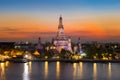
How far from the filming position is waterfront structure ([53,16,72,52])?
85.7m

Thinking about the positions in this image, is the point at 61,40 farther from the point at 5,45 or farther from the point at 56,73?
the point at 56,73

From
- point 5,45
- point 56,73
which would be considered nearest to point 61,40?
point 5,45

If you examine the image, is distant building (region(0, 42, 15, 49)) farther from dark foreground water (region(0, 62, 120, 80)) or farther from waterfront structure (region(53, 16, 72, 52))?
dark foreground water (region(0, 62, 120, 80))

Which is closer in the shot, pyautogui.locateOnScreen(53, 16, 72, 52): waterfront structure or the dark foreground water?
the dark foreground water

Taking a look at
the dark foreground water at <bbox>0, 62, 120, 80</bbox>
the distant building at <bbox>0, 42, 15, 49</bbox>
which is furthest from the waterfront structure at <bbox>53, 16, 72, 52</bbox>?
the dark foreground water at <bbox>0, 62, 120, 80</bbox>

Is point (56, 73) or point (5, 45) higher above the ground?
point (5, 45)

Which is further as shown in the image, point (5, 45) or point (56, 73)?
point (5, 45)

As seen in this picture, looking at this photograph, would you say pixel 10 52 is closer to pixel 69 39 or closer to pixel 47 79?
pixel 69 39

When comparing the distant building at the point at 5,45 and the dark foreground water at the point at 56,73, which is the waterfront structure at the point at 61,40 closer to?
the distant building at the point at 5,45

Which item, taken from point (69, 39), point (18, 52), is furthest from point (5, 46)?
point (69, 39)

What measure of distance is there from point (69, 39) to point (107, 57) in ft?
41.4

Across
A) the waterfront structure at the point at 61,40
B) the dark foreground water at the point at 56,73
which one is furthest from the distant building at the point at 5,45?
the dark foreground water at the point at 56,73

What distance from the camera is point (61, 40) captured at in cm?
8712

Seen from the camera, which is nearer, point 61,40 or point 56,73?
point 56,73
